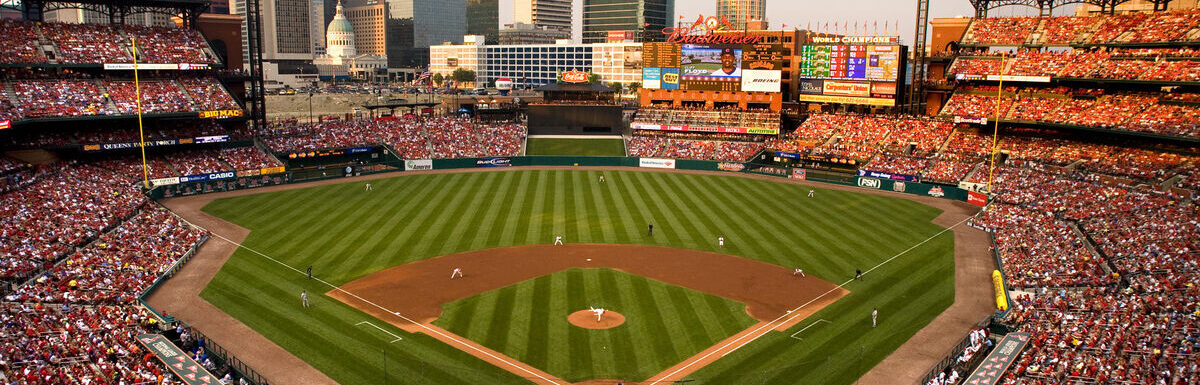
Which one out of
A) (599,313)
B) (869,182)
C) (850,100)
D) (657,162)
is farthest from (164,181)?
(850,100)

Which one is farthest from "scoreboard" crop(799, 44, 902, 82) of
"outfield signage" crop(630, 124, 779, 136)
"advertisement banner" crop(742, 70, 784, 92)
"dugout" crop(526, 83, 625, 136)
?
"dugout" crop(526, 83, 625, 136)

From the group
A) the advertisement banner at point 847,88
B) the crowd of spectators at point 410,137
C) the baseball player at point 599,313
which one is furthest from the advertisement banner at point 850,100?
the baseball player at point 599,313

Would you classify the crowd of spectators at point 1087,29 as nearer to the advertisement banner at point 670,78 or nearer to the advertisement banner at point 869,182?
the advertisement banner at point 869,182

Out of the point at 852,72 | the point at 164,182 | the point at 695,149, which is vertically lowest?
the point at 164,182

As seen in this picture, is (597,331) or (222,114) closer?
(597,331)

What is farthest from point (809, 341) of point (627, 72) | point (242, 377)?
point (627, 72)

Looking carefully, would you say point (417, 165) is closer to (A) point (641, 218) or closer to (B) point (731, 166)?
(A) point (641, 218)
